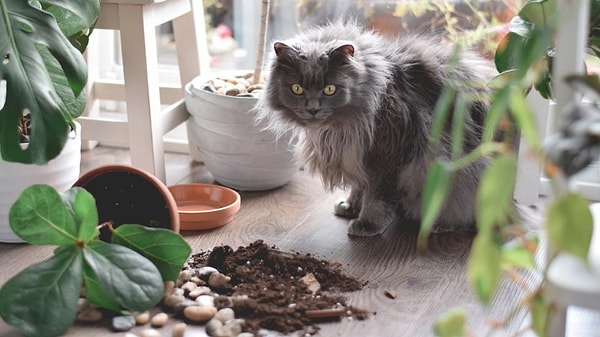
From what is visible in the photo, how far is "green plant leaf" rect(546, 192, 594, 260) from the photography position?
112 centimetres

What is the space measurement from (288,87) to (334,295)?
1.78ft

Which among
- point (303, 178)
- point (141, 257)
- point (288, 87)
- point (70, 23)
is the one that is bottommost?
point (303, 178)

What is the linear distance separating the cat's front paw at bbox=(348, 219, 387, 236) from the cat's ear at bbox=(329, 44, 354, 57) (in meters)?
0.46

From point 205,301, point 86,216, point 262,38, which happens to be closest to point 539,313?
point 205,301

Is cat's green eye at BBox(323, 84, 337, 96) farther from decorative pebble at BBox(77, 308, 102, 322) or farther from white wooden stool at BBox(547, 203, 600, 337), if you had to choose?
white wooden stool at BBox(547, 203, 600, 337)

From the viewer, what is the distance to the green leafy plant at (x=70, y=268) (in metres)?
1.71

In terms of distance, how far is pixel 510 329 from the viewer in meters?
1.78

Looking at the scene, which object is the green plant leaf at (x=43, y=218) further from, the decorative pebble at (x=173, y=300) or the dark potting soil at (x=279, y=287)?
the dark potting soil at (x=279, y=287)

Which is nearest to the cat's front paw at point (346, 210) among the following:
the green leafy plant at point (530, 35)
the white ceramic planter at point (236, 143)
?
the white ceramic planter at point (236, 143)

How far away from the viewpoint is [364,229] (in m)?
2.29

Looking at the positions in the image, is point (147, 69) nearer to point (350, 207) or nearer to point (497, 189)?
point (350, 207)

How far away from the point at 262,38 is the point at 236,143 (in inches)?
12.7

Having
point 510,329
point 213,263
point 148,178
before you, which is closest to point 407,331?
point 510,329

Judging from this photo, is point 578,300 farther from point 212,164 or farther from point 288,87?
point 212,164
